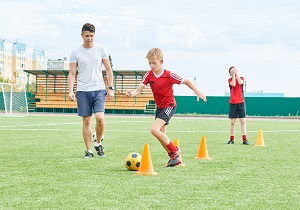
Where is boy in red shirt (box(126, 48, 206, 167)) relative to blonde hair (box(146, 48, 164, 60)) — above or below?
below

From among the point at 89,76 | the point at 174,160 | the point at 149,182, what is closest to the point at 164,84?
the point at 174,160

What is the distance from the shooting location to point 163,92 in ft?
28.8

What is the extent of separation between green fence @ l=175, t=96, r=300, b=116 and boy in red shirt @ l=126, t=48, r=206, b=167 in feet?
135

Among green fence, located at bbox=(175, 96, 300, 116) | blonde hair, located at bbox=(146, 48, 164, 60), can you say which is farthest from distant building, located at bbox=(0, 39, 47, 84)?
blonde hair, located at bbox=(146, 48, 164, 60)

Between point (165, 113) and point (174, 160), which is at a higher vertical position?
point (165, 113)

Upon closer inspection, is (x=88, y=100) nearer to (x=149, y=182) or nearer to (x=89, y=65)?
(x=89, y=65)

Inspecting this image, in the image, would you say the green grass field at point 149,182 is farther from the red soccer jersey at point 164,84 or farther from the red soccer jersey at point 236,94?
the red soccer jersey at point 236,94

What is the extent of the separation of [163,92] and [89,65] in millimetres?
1704

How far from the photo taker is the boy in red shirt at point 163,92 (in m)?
8.51

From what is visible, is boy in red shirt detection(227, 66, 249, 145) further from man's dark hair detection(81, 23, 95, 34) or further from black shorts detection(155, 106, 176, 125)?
black shorts detection(155, 106, 176, 125)

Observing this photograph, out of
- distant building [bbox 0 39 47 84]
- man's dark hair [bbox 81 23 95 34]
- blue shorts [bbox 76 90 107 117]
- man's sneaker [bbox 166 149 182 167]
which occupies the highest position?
distant building [bbox 0 39 47 84]

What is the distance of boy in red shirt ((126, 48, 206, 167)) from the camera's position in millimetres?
8508

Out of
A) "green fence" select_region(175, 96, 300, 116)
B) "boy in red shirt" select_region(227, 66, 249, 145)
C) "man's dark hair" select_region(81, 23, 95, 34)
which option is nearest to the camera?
"man's dark hair" select_region(81, 23, 95, 34)

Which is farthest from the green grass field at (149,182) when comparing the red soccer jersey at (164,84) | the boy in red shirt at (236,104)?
the boy in red shirt at (236,104)
